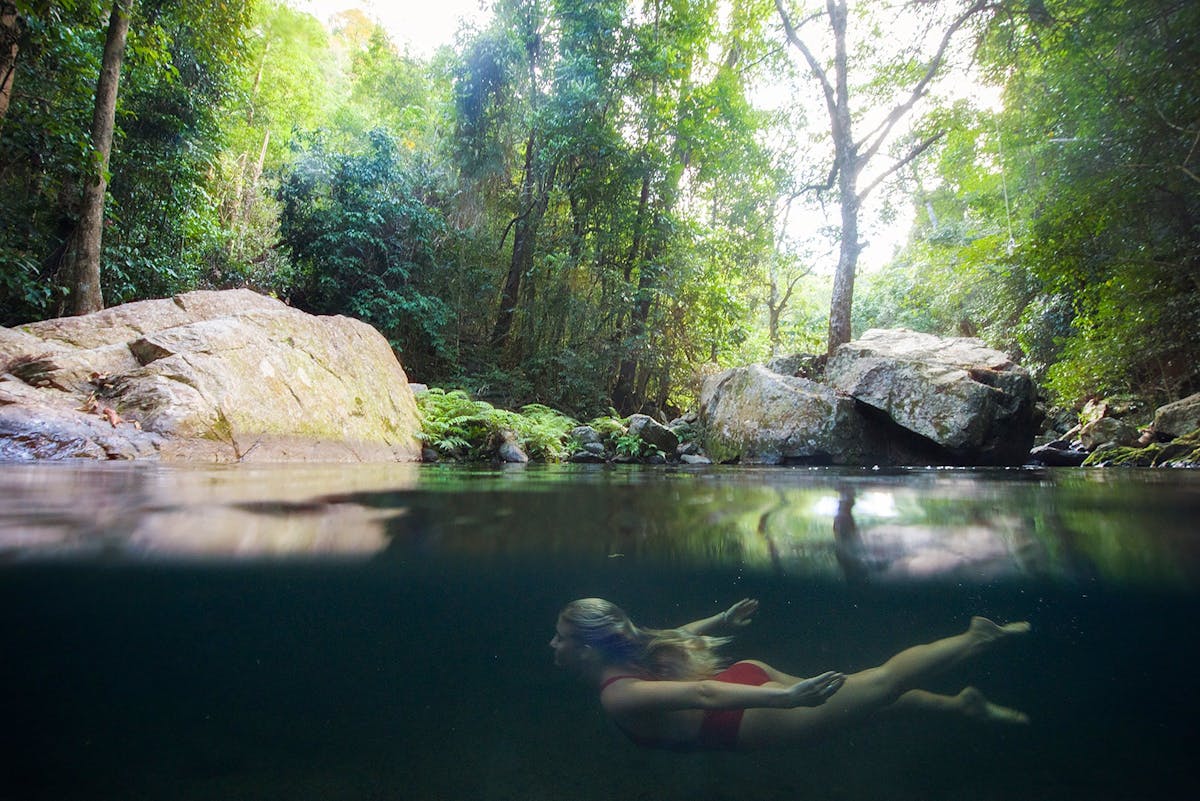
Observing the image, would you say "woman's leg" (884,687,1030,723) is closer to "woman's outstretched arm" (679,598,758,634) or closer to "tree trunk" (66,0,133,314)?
"woman's outstretched arm" (679,598,758,634)

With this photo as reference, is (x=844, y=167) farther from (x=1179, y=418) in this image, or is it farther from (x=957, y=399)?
(x=1179, y=418)

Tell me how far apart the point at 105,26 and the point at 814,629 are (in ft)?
42.5

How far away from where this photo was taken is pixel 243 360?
19.3ft

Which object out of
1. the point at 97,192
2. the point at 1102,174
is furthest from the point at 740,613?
the point at 97,192

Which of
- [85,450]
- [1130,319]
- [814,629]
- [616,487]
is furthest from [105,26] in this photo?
[1130,319]

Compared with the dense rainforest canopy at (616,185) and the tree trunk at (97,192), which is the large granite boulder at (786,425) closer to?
the dense rainforest canopy at (616,185)

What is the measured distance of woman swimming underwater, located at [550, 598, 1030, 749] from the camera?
2.18 m

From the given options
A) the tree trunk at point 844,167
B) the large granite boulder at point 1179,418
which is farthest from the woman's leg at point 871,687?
the tree trunk at point 844,167

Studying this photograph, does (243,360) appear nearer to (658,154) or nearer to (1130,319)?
(658,154)

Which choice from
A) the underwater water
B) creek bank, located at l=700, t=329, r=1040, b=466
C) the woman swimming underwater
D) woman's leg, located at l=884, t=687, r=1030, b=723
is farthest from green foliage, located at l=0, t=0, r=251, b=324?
woman's leg, located at l=884, t=687, r=1030, b=723

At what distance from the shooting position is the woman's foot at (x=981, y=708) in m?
2.71

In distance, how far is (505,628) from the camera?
11.5ft

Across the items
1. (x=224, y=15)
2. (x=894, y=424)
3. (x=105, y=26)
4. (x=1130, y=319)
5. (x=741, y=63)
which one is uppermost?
(x=741, y=63)

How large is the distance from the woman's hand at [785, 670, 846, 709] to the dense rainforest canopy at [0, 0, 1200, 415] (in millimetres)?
8028
